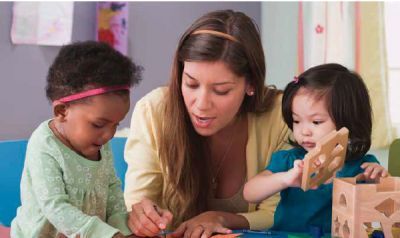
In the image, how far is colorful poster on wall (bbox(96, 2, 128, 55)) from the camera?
3.49 m

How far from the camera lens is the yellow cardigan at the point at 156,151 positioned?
158cm

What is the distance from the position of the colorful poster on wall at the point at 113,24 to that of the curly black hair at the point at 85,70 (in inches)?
93.5

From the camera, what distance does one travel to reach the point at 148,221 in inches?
45.8

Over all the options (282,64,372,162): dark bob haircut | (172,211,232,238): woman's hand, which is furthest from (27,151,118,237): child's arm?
(282,64,372,162): dark bob haircut

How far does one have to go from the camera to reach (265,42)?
155 inches

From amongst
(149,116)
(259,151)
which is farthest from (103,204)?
(259,151)

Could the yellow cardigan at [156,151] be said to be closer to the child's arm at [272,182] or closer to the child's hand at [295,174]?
the child's arm at [272,182]

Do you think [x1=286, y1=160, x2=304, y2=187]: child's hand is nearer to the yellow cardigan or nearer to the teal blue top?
the teal blue top

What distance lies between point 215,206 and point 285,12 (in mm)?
2199

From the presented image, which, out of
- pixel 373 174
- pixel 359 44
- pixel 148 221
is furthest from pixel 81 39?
pixel 373 174

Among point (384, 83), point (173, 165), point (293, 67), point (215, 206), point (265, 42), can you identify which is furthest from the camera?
point (265, 42)

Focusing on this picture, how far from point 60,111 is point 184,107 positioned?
492 millimetres

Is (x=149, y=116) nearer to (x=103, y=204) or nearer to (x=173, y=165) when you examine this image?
(x=173, y=165)

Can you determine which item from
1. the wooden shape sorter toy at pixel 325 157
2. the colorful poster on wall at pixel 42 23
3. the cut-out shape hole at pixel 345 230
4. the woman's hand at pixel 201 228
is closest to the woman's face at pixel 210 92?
the woman's hand at pixel 201 228
